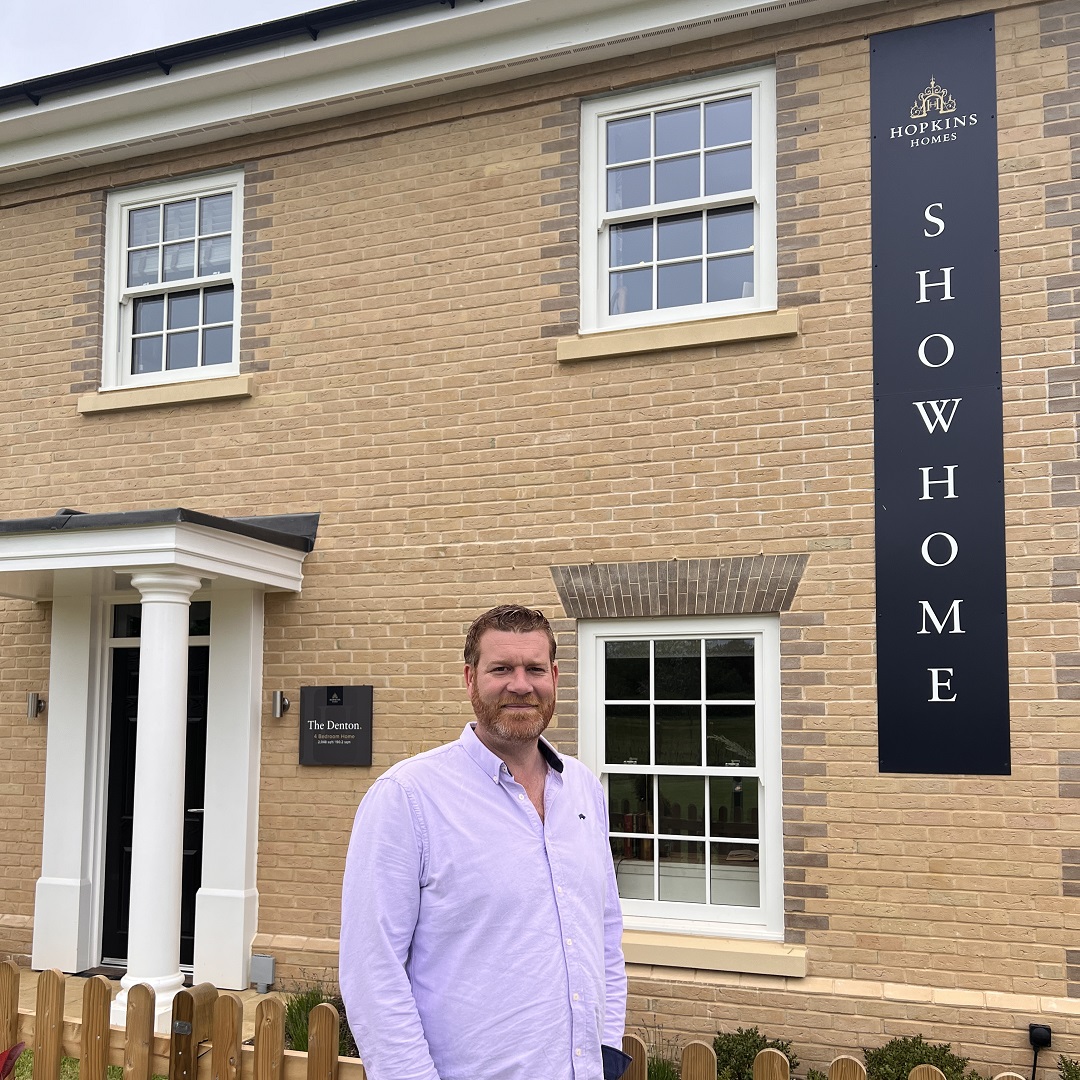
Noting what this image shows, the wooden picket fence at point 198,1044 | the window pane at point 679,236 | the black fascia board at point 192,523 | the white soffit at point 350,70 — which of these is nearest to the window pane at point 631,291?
the window pane at point 679,236

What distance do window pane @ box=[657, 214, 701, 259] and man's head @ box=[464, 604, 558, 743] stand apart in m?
4.88

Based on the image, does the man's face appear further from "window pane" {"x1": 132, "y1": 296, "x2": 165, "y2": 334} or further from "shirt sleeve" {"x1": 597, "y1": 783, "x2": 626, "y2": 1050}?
"window pane" {"x1": 132, "y1": 296, "x2": 165, "y2": 334}

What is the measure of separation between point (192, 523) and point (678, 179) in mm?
3683

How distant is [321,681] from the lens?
774cm

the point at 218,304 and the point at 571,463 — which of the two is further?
the point at 218,304

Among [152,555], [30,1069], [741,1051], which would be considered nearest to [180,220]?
[152,555]

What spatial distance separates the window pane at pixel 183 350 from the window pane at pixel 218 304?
0.55 feet

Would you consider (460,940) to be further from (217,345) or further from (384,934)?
(217,345)

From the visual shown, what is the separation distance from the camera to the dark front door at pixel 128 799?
26.7 feet

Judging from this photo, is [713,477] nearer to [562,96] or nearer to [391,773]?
[562,96]

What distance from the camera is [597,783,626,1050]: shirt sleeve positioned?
3098 millimetres

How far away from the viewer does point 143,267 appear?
885cm

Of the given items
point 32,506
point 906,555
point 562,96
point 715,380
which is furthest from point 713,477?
point 32,506

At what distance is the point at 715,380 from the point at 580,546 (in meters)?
1.30
